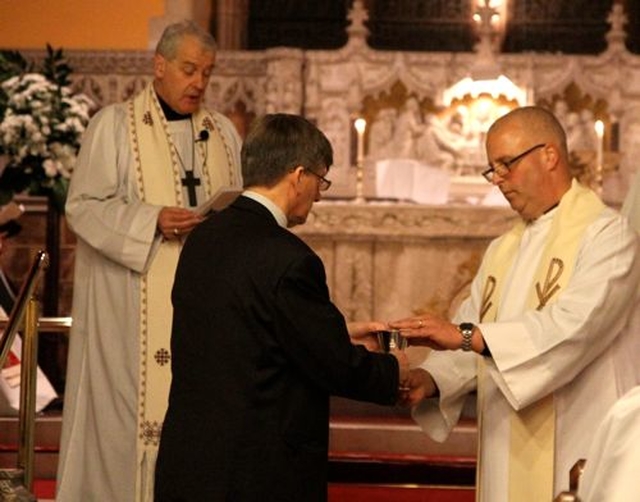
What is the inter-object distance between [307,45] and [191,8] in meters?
1.38

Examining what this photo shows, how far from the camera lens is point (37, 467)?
7777 millimetres

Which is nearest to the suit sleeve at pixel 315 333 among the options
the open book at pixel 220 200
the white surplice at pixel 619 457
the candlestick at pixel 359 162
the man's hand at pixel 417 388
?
the man's hand at pixel 417 388

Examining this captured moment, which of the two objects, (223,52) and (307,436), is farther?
(223,52)

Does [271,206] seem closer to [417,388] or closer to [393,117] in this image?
[417,388]

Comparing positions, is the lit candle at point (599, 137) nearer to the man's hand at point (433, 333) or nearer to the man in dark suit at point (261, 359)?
the man's hand at point (433, 333)

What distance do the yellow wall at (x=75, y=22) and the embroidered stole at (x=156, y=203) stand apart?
4.67 metres

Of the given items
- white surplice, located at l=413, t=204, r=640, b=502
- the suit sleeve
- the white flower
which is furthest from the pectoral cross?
the white flower

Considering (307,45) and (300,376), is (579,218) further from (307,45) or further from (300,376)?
(307,45)

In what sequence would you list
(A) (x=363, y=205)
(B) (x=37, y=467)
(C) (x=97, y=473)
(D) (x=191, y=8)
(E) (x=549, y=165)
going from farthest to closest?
(D) (x=191, y=8), (A) (x=363, y=205), (B) (x=37, y=467), (C) (x=97, y=473), (E) (x=549, y=165)

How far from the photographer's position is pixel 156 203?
6.52m

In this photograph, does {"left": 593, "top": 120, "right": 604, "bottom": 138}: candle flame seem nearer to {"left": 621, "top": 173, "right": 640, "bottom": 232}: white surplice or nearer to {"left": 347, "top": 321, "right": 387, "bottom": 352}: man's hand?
{"left": 621, "top": 173, "right": 640, "bottom": 232}: white surplice

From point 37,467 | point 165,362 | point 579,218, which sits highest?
point 579,218

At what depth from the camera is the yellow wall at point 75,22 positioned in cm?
1120

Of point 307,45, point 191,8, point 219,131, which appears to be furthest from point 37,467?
point 307,45
